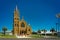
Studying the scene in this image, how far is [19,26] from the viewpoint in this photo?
58.6 m

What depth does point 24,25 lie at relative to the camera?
58.8 metres

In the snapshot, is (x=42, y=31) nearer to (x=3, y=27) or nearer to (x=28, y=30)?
(x=28, y=30)

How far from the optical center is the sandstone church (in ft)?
189

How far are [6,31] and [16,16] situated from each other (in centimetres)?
616

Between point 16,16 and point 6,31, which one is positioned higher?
point 16,16

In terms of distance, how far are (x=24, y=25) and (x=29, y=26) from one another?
1.60 meters

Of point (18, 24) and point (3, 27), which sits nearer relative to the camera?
point (3, 27)

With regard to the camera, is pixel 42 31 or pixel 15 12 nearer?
pixel 42 31

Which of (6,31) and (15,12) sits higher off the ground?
(15,12)

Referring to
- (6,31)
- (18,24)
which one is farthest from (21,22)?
(6,31)

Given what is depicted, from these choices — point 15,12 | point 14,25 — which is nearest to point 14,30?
point 14,25

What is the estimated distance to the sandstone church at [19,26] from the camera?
57.5m

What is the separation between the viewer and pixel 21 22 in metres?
59.3

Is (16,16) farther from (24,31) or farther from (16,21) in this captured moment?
(24,31)
